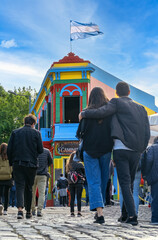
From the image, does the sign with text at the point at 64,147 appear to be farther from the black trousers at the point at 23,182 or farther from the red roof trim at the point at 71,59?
the black trousers at the point at 23,182

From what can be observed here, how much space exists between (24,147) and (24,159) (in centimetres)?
22

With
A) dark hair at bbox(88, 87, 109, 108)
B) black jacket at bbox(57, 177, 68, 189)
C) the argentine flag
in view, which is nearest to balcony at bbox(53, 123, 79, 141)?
the argentine flag

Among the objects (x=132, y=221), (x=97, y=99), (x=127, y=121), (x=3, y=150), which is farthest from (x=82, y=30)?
(x=132, y=221)

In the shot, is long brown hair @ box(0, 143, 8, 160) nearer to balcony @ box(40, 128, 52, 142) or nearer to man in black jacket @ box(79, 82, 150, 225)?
man in black jacket @ box(79, 82, 150, 225)

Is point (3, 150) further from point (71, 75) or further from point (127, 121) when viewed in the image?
point (71, 75)

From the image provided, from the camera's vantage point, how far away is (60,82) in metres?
27.2

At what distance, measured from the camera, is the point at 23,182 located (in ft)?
25.8

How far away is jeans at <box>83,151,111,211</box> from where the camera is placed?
5.91 meters

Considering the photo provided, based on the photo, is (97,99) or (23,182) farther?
(23,182)

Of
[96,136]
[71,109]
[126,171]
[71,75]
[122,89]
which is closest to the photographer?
[126,171]

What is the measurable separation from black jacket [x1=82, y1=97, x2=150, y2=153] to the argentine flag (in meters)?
22.9

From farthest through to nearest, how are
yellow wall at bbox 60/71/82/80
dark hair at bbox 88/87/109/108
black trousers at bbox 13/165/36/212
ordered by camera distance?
yellow wall at bbox 60/71/82/80
black trousers at bbox 13/165/36/212
dark hair at bbox 88/87/109/108

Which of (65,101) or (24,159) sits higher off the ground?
(65,101)

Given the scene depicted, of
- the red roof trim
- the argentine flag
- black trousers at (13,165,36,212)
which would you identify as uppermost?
the argentine flag
